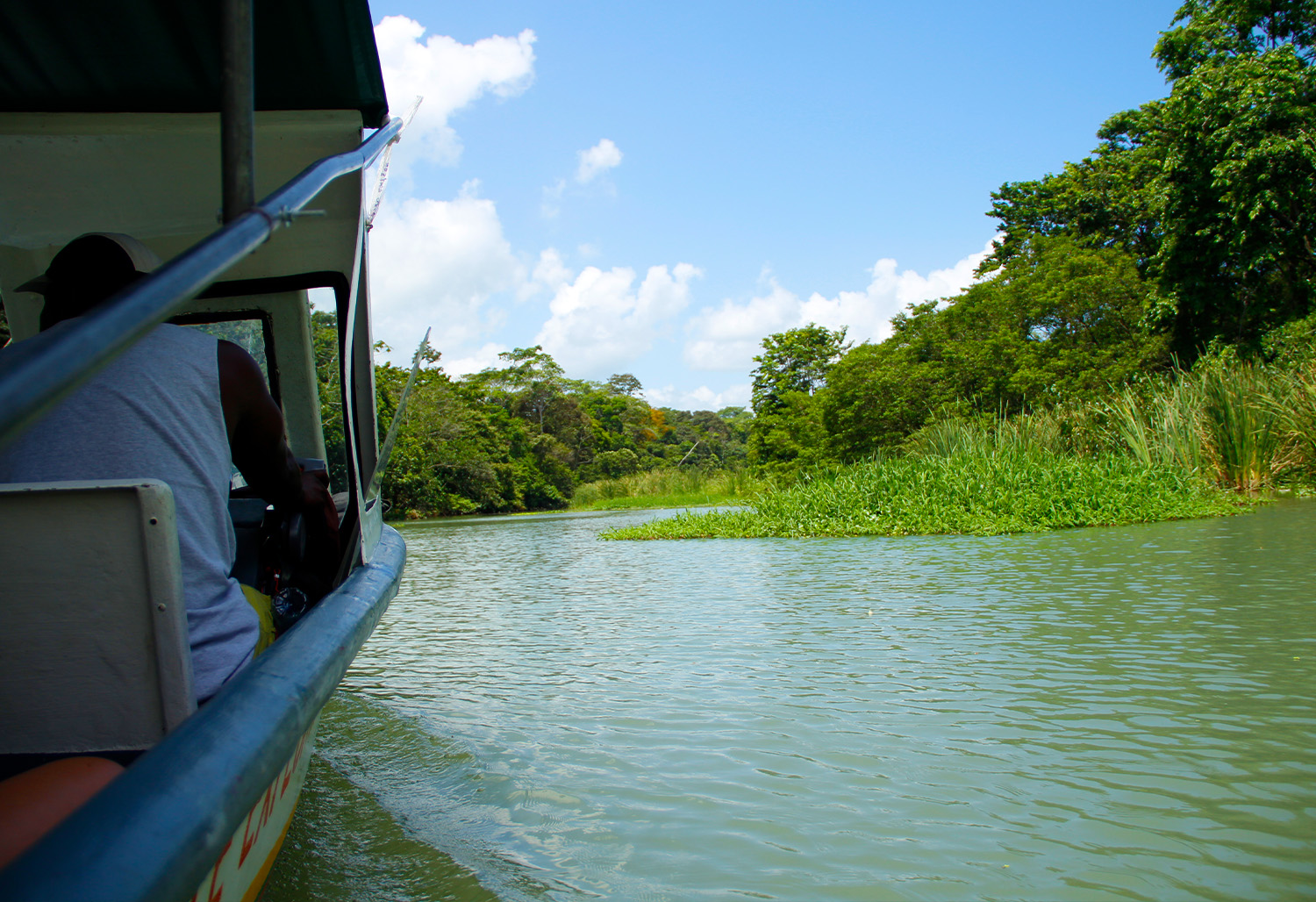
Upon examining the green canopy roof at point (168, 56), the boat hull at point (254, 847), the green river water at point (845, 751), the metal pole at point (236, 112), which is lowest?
the green river water at point (845, 751)

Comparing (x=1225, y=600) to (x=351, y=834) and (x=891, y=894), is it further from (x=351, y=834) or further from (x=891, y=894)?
(x=351, y=834)

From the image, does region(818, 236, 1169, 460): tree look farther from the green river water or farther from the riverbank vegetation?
the green river water

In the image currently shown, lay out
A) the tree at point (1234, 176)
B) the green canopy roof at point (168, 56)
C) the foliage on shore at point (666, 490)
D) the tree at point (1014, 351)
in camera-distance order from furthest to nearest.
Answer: the foliage on shore at point (666, 490) → the tree at point (1014, 351) → the tree at point (1234, 176) → the green canopy roof at point (168, 56)

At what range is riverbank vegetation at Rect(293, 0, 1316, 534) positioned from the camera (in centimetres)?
1174

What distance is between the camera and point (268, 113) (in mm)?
2883

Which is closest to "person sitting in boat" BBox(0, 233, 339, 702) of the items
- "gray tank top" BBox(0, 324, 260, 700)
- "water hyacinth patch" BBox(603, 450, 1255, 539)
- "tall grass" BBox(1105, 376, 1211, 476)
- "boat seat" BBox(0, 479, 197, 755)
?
"gray tank top" BBox(0, 324, 260, 700)

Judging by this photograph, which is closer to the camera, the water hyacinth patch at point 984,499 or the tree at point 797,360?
the water hyacinth patch at point 984,499

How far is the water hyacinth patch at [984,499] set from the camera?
10.3 m

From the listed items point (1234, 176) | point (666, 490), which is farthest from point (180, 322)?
point (666, 490)

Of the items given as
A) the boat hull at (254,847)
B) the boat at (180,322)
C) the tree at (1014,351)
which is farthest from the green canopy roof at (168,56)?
the tree at (1014,351)

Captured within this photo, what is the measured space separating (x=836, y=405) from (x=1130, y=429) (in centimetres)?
1147

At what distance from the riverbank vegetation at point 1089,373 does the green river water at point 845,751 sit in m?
2.13

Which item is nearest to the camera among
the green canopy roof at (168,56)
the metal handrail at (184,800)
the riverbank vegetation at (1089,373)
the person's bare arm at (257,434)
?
the metal handrail at (184,800)

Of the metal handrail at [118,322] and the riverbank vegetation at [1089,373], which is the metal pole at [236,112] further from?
the riverbank vegetation at [1089,373]
